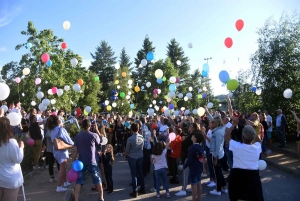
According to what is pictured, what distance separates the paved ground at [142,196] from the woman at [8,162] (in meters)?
2.16

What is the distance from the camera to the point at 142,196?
6301 millimetres

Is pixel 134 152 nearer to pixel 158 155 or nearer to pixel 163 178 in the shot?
pixel 158 155

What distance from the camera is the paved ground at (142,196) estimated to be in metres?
5.94

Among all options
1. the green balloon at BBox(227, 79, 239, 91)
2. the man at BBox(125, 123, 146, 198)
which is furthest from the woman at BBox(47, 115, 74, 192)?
the green balloon at BBox(227, 79, 239, 91)

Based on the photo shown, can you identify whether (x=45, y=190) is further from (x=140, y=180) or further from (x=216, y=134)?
(x=216, y=134)

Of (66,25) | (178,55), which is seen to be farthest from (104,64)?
(66,25)

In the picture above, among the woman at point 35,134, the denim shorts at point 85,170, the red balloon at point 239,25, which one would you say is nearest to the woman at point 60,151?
the denim shorts at point 85,170

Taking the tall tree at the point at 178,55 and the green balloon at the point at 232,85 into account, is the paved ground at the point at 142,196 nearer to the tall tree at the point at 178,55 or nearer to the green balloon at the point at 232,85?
the green balloon at the point at 232,85

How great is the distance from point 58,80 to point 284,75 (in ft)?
56.6

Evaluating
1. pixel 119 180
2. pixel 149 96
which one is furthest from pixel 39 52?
pixel 149 96

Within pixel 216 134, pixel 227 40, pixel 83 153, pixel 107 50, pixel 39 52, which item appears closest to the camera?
pixel 83 153

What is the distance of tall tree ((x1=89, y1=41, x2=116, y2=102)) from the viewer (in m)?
53.1

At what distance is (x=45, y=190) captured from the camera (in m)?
6.39

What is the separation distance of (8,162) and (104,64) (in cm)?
5304
